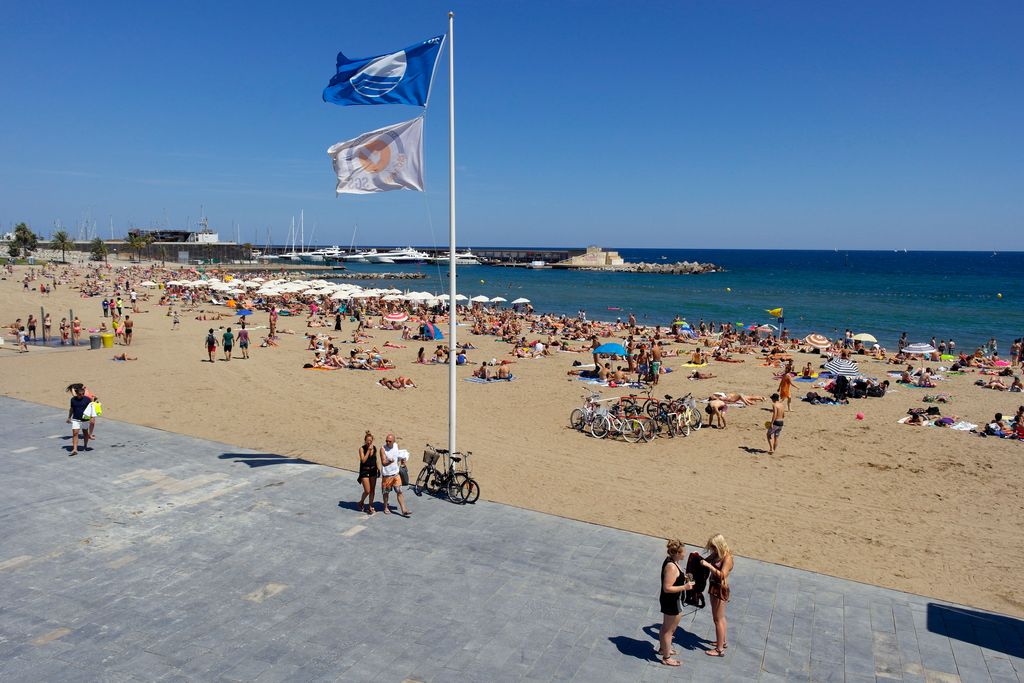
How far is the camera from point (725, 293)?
75.9 m

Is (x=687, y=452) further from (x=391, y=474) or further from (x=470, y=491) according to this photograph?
(x=391, y=474)

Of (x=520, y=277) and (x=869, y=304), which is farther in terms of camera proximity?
(x=520, y=277)

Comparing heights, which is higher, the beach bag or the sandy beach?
the beach bag

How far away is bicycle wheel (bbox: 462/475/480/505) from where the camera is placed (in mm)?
9383

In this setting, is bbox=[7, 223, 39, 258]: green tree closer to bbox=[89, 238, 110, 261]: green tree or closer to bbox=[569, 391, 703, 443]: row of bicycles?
bbox=[89, 238, 110, 261]: green tree

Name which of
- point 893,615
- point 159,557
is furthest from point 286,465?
point 893,615

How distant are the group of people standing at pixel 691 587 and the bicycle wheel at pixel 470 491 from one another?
3964 millimetres

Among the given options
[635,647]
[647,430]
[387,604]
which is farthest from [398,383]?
[635,647]

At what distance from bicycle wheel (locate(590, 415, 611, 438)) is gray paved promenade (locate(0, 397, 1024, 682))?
530cm

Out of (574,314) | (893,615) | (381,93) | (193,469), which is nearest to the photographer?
(893,615)

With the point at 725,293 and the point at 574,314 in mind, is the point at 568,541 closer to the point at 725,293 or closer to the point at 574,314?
the point at 574,314

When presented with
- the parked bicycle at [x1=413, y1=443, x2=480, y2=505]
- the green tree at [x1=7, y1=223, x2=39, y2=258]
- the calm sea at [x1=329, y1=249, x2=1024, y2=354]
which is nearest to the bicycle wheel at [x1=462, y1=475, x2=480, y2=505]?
the parked bicycle at [x1=413, y1=443, x2=480, y2=505]

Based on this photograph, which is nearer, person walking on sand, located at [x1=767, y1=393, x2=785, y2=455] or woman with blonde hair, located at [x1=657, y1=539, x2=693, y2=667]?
woman with blonde hair, located at [x1=657, y1=539, x2=693, y2=667]

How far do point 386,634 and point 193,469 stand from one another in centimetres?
587
